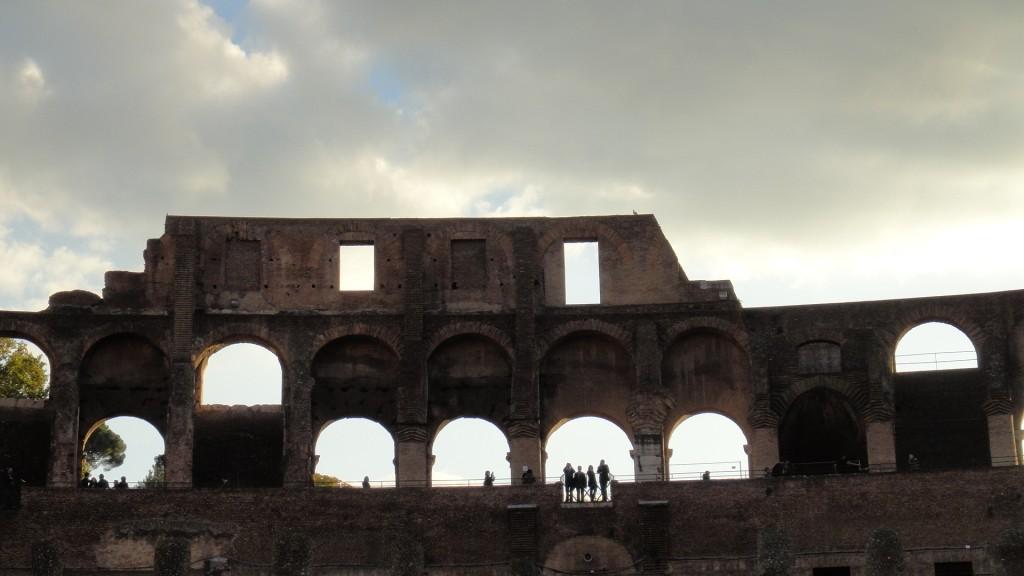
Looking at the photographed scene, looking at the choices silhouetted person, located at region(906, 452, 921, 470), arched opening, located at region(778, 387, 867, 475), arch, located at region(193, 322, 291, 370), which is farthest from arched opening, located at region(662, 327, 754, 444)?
arch, located at region(193, 322, 291, 370)

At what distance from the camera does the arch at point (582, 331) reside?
4984 centimetres

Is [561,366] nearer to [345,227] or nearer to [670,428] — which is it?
[670,428]

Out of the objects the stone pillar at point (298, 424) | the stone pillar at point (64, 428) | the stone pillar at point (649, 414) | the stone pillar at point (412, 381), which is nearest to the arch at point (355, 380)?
the stone pillar at point (298, 424)

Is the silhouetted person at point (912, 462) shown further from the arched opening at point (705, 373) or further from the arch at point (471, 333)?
the arch at point (471, 333)

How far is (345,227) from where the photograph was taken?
167 feet

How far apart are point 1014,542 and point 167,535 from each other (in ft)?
67.8

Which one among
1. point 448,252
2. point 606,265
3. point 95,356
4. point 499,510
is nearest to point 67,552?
point 95,356

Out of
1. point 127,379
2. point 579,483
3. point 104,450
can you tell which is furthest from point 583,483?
point 104,450

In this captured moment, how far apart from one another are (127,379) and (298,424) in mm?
5268

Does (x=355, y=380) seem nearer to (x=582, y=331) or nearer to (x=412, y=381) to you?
(x=412, y=381)

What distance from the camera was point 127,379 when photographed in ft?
164

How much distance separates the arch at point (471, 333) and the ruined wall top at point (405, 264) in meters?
0.65

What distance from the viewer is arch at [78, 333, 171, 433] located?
49531 millimetres

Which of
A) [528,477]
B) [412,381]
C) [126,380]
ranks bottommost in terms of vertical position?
[528,477]
